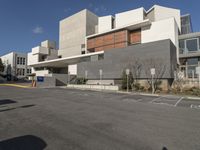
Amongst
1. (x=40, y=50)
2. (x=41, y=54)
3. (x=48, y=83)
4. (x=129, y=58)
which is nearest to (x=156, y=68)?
(x=129, y=58)

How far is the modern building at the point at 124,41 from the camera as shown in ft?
71.9

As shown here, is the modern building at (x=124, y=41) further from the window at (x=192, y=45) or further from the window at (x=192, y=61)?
the window at (x=192, y=61)

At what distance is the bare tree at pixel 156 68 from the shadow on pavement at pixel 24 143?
19501 millimetres

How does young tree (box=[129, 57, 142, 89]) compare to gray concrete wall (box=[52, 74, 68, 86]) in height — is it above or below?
above

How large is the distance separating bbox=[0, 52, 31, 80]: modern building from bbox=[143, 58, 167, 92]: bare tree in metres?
56.5

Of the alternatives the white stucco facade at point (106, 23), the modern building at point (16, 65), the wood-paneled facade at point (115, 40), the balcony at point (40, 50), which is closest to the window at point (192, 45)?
the wood-paneled facade at point (115, 40)

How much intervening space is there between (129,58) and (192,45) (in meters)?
11.5

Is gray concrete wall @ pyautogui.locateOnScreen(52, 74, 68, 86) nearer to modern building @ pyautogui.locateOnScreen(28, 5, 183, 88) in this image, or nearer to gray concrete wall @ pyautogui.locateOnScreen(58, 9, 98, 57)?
modern building @ pyautogui.locateOnScreen(28, 5, 183, 88)

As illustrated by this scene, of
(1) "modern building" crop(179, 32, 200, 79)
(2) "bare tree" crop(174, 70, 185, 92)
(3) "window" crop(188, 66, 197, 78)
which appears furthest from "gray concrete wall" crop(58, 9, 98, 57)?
(3) "window" crop(188, 66, 197, 78)

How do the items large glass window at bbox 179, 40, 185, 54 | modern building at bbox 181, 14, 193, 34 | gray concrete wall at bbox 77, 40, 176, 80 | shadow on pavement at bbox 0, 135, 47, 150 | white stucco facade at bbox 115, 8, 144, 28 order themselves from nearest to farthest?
shadow on pavement at bbox 0, 135, 47, 150, gray concrete wall at bbox 77, 40, 176, 80, large glass window at bbox 179, 40, 185, 54, white stucco facade at bbox 115, 8, 144, 28, modern building at bbox 181, 14, 193, 34

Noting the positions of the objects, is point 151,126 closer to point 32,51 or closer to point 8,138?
point 8,138

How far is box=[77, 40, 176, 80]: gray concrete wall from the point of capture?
20.4m

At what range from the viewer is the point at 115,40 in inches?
1225

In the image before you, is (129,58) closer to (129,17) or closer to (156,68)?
(156,68)
